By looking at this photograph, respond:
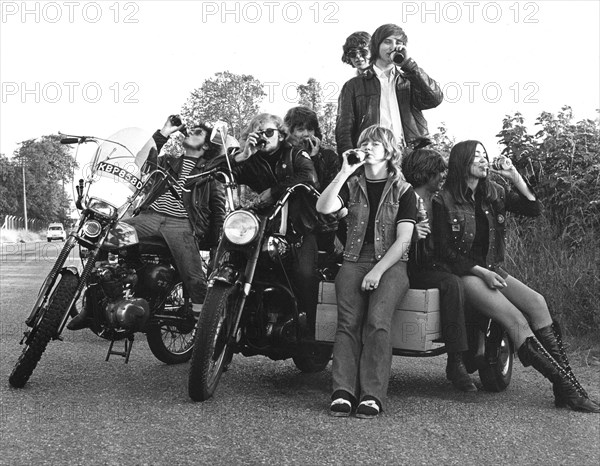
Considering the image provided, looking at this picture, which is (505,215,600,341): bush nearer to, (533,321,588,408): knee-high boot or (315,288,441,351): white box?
(533,321,588,408): knee-high boot

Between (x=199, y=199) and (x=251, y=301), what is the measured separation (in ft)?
4.98

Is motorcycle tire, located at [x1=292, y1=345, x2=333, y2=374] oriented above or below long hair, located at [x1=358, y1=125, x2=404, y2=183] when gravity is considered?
below

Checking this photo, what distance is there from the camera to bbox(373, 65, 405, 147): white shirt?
659 cm

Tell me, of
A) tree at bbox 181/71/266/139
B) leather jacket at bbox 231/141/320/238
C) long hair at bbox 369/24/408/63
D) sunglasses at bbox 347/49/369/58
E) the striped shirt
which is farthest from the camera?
tree at bbox 181/71/266/139

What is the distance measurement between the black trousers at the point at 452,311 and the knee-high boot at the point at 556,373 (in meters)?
0.36

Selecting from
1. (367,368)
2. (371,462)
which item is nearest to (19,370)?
(367,368)

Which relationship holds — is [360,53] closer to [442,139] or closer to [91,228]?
[91,228]

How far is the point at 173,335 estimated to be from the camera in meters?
6.48

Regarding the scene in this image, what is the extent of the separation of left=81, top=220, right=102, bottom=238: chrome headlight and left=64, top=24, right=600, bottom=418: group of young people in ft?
1.40

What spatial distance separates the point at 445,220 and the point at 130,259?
79.9 inches

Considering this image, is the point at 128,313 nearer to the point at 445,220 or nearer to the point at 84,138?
the point at 84,138

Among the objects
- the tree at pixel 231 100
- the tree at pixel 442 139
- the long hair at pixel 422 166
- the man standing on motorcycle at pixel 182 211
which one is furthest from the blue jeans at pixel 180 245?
the tree at pixel 231 100

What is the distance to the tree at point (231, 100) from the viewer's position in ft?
89.5

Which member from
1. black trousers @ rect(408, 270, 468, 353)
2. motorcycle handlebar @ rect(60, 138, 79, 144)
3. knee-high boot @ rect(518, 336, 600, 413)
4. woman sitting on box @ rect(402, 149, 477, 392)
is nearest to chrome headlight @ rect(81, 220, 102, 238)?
motorcycle handlebar @ rect(60, 138, 79, 144)
